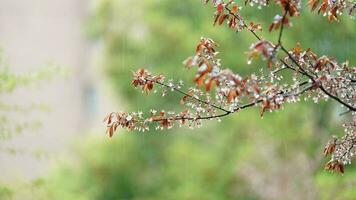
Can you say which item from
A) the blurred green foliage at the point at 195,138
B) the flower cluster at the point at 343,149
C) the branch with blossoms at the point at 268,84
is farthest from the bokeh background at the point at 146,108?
the flower cluster at the point at 343,149

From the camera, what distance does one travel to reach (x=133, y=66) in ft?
61.5

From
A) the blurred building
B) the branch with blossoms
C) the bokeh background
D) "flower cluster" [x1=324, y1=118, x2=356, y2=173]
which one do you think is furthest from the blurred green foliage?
the branch with blossoms

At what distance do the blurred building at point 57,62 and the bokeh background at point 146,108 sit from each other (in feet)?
0.13

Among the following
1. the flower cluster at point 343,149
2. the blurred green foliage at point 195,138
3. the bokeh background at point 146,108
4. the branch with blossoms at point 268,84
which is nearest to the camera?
the branch with blossoms at point 268,84

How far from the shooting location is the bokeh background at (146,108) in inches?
501

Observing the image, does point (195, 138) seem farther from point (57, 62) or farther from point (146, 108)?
point (57, 62)

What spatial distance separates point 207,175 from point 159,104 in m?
2.95

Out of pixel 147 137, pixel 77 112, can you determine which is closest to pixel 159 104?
pixel 147 137

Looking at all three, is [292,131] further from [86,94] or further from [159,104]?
[86,94]

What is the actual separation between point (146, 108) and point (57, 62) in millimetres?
5366

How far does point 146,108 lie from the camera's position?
18516 millimetres

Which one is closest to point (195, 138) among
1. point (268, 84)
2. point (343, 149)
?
point (343, 149)

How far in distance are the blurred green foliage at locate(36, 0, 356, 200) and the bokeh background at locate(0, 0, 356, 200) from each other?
1.1 inches

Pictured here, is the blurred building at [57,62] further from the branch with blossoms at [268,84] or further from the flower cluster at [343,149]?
the flower cluster at [343,149]
